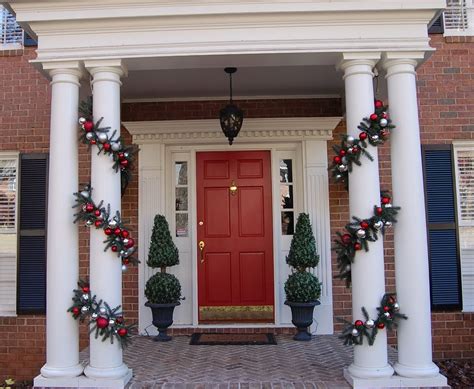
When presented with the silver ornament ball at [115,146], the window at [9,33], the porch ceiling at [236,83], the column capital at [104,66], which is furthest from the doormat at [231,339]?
the window at [9,33]

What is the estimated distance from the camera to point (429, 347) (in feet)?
12.3

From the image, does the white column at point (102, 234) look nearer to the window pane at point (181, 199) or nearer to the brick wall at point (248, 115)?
the brick wall at point (248, 115)

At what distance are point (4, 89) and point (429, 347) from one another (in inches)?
215

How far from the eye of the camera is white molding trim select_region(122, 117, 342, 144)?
573cm

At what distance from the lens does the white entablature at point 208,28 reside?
12.7 ft

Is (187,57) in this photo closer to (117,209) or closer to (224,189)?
(117,209)

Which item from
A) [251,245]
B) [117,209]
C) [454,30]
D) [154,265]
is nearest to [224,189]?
[251,245]

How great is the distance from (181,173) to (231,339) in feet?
6.78

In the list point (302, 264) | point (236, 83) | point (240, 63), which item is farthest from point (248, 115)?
point (302, 264)

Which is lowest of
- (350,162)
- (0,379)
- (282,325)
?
(0,379)

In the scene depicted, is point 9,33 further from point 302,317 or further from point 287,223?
point 302,317

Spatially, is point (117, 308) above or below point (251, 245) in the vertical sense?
below

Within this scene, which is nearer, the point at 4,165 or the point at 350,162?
the point at 350,162

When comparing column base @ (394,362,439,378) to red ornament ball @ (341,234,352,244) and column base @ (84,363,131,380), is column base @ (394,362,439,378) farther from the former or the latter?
column base @ (84,363,131,380)
